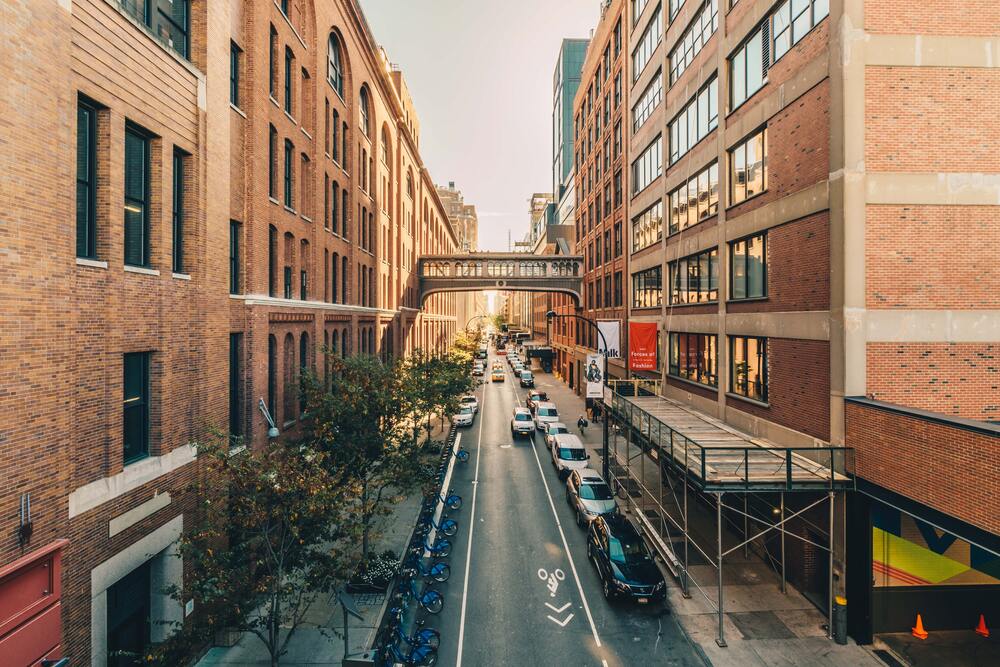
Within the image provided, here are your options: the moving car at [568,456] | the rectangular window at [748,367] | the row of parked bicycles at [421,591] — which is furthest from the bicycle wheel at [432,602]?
the rectangular window at [748,367]

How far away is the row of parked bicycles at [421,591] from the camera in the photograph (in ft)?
36.0

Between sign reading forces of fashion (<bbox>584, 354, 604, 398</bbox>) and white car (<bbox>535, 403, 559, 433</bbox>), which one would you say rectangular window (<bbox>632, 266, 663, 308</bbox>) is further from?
white car (<bbox>535, 403, 559, 433</bbox>)

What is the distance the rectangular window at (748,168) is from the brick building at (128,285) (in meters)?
16.7

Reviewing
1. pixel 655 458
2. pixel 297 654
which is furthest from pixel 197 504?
pixel 655 458

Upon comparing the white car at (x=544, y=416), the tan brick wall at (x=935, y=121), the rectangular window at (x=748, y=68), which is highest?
the rectangular window at (x=748, y=68)

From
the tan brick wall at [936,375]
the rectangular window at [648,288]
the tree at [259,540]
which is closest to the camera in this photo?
the tree at [259,540]

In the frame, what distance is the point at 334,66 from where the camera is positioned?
2570 cm

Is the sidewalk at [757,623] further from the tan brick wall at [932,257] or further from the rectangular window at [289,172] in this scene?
the rectangular window at [289,172]

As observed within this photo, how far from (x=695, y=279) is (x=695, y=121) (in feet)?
22.8

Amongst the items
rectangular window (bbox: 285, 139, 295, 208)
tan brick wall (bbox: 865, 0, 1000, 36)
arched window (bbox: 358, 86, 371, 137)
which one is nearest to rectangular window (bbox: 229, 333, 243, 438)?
→ rectangular window (bbox: 285, 139, 295, 208)

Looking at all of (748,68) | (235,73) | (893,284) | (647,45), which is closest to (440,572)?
(893,284)

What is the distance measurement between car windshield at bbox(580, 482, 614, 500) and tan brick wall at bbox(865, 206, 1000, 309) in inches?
434

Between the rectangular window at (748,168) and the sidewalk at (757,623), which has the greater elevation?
the rectangular window at (748,168)

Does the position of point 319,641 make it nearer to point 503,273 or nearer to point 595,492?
point 595,492
